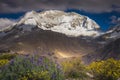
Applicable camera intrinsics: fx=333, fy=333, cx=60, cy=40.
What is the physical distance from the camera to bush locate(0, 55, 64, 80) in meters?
15.5

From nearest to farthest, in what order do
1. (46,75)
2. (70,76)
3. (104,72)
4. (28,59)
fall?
1. (46,75)
2. (28,59)
3. (70,76)
4. (104,72)

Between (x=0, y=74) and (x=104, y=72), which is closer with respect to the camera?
(x=0, y=74)

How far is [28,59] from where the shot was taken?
1647 centimetres

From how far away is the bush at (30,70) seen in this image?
612 inches

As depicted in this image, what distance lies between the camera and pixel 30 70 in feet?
51.9

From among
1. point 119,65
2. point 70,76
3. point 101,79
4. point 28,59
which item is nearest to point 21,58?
point 28,59

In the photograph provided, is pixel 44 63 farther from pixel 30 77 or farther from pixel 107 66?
pixel 107 66

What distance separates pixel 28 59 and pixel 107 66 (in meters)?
15.1

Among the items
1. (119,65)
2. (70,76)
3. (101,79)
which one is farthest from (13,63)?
(119,65)

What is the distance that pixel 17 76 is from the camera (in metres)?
15.7

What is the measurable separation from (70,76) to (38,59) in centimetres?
1011

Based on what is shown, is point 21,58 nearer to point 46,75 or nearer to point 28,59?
point 28,59

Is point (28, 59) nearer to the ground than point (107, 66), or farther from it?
farther from it

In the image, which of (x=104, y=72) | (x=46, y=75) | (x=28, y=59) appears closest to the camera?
(x=46, y=75)
